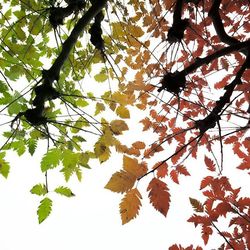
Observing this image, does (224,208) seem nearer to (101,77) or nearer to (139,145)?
(139,145)

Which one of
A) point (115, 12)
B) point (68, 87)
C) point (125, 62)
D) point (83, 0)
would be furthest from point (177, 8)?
point (125, 62)

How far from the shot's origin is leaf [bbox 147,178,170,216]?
5.62 feet

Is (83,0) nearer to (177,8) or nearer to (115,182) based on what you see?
(177,8)

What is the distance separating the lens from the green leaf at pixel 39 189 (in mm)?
2297

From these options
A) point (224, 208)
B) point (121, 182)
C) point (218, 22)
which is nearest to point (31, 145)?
point (121, 182)

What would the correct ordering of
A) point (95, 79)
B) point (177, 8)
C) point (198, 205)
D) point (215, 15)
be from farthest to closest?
1. point (95, 79)
2. point (198, 205)
3. point (215, 15)
4. point (177, 8)

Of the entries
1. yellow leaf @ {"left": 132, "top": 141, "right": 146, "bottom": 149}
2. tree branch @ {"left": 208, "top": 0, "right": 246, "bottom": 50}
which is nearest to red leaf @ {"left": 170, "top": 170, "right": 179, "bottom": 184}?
yellow leaf @ {"left": 132, "top": 141, "right": 146, "bottom": 149}

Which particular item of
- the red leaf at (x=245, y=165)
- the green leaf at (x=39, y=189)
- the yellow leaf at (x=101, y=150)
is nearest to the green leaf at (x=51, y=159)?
the green leaf at (x=39, y=189)

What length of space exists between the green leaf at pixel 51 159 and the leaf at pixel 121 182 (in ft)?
2.43

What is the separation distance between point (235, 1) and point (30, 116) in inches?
121

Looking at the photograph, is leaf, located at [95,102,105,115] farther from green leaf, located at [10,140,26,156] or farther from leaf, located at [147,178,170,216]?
leaf, located at [147,178,170,216]

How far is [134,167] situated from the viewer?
1.76 meters

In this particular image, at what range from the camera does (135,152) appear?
2.51 metres

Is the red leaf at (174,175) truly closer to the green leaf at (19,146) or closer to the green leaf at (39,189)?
the green leaf at (39,189)
